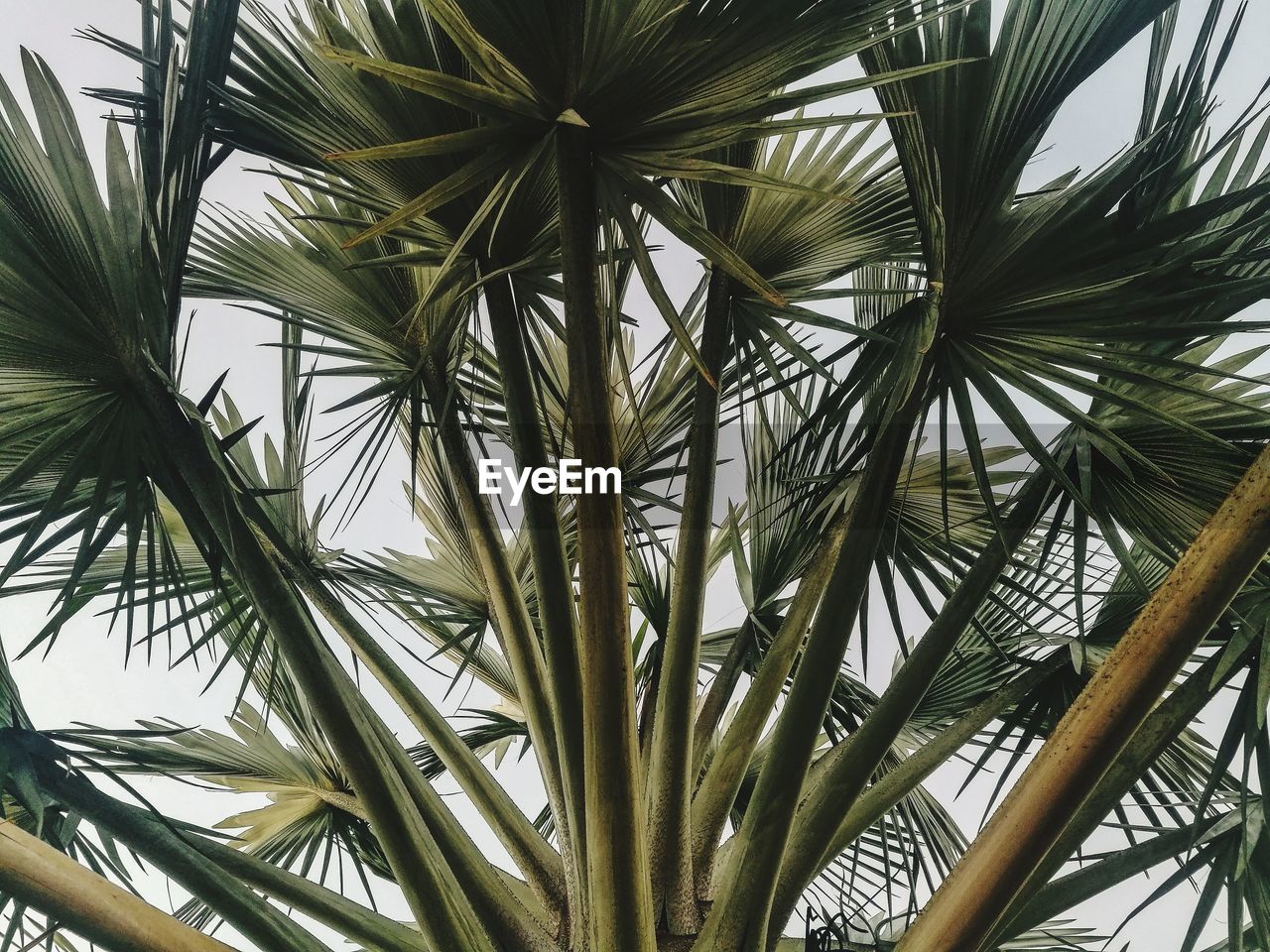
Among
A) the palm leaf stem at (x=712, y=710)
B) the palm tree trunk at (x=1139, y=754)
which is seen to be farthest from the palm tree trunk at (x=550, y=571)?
the palm tree trunk at (x=1139, y=754)

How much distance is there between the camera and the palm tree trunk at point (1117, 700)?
917 millimetres

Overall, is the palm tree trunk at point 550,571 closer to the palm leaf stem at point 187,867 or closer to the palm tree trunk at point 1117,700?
the palm leaf stem at point 187,867

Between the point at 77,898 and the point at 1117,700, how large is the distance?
120cm

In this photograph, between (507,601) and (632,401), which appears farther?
(507,601)

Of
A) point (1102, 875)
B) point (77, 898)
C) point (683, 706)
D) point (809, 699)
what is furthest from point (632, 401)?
point (1102, 875)

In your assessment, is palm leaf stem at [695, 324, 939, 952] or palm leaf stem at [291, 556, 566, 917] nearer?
palm leaf stem at [695, 324, 939, 952]

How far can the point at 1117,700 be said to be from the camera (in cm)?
93

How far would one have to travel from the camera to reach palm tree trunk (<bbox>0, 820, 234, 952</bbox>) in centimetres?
91

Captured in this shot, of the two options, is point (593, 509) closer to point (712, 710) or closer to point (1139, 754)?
point (1139, 754)

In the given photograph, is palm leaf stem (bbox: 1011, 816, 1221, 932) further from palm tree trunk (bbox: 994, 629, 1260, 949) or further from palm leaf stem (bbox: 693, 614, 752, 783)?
palm leaf stem (bbox: 693, 614, 752, 783)

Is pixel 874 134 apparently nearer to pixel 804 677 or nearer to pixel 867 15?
pixel 867 15

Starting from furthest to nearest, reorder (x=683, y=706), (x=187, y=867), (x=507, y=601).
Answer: (x=507, y=601)
(x=683, y=706)
(x=187, y=867)

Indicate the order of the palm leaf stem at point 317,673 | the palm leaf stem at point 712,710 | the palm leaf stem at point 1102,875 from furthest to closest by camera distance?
1. the palm leaf stem at point 712,710
2. the palm leaf stem at point 1102,875
3. the palm leaf stem at point 317,673

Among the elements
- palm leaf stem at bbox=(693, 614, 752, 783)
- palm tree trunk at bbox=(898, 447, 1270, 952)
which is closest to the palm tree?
palm tree trunk at bbox=(898, 447, 1270, 952)
